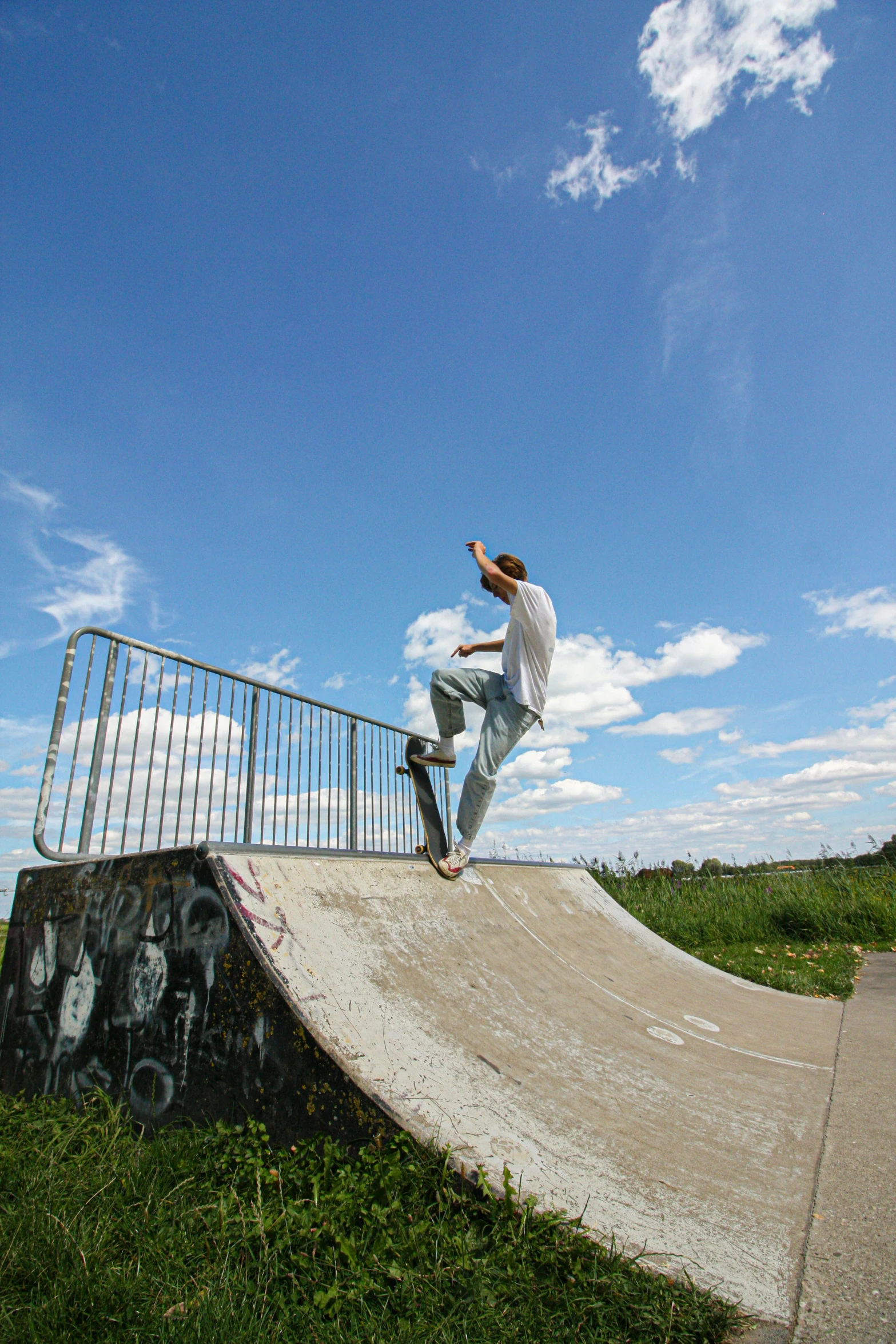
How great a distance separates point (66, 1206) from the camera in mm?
1964

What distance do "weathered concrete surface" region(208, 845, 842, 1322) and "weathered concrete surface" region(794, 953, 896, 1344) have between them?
0.18 ft

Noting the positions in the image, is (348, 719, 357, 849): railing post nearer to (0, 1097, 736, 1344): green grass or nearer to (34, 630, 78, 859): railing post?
(34, 630, 78, 859): railing post

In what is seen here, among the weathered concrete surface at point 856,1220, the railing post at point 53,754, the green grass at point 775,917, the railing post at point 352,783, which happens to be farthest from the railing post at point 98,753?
the green grass at point 775,917

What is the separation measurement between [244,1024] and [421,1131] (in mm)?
716

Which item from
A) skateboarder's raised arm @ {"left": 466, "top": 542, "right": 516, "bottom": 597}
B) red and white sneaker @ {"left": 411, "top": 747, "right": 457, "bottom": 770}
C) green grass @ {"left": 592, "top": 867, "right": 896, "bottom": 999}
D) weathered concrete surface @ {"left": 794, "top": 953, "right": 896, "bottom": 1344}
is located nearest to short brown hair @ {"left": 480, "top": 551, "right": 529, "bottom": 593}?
skateboarder's raised arm @ {"left": 466, "top": 542, "right": 516, "bottom": 597}

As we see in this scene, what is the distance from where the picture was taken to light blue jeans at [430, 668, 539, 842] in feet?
13.9

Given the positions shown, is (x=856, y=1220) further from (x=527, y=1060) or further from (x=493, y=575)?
(x=493, y=575)

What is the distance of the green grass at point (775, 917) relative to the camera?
7.39 m

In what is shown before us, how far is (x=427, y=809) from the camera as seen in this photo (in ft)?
14.8

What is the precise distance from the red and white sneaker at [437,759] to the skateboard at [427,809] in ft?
0.21

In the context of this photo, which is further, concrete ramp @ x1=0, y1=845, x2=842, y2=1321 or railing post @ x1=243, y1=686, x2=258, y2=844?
railing post @ x1=243, y1=686, x2=258, y2=844

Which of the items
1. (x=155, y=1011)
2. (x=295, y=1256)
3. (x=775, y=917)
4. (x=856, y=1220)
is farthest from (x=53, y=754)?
(x=775, y=917)

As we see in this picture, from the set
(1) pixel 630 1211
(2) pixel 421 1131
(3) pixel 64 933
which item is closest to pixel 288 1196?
(2) pixel 421 1131

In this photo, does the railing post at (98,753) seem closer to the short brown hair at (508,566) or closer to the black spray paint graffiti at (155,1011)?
the black spray paint graffiti at (155,1011)
